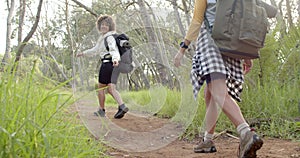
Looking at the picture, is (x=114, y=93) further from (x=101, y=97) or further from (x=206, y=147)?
(x=206, y=147)

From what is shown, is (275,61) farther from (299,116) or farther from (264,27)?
(264,27)

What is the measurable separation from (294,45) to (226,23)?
2.41 m

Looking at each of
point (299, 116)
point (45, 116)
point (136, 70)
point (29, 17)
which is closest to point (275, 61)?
point (299, 116)

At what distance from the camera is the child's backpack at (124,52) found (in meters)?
3.75

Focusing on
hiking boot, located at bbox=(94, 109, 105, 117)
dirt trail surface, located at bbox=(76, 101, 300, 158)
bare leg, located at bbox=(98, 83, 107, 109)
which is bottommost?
dirt trail surface, located at bbox=(76, 101, 300, 158)

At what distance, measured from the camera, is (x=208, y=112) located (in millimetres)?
3086

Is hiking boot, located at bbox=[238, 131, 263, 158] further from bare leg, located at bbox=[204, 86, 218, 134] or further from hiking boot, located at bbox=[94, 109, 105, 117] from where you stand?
hiking boot, located at bbox=[94, 109, 105, 117]

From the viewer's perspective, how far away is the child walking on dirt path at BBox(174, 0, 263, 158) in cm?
258

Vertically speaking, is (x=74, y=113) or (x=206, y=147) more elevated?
(x=74, y=113)

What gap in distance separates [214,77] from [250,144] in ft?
1.68

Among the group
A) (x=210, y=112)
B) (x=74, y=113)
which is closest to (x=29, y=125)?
(x=74, y=113)

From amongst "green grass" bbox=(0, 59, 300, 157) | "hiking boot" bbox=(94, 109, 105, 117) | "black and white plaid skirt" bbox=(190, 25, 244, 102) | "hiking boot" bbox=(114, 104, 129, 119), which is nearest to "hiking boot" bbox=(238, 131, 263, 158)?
"green grass" bbox=(0, 59, 300, 157)

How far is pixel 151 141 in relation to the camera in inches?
137

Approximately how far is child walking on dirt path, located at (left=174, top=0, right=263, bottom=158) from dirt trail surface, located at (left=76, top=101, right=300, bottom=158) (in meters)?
0.30
